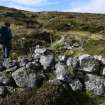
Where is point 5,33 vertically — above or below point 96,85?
above

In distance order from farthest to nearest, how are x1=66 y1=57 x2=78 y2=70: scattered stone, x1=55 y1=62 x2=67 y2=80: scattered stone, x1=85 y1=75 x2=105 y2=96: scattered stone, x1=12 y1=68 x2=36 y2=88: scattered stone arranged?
x1=66 y1=57 x2=78 y2=70: scattered stone < x1=55 y1=62 x2=67 y2=80: scattered stone < x1=12 y1=68 x2=36 y2=88: scattered stone < x1=85 y1=75 x2=105 y2=96: scattered stone

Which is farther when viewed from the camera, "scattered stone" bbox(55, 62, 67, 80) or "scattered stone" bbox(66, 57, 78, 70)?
"scattered stone" bbox(66, 57, 78, 70)

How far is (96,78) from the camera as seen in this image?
18.8 m

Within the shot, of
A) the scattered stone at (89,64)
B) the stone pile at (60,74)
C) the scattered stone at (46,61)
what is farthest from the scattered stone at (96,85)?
the scattered stone at (46,61)

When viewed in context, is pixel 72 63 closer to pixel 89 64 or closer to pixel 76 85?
pixel 89 64

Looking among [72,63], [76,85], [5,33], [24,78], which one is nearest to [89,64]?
[72,63]

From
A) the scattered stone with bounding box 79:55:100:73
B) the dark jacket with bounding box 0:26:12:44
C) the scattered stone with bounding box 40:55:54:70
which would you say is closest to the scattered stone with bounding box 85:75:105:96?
the scattered stone with bounding box 79:55:100:73

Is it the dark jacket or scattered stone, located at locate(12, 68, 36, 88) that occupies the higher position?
the dark jacket

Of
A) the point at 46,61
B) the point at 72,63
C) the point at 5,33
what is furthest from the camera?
the point at 5,33

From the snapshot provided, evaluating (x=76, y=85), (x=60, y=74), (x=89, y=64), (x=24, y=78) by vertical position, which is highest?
(x=89, y=64)

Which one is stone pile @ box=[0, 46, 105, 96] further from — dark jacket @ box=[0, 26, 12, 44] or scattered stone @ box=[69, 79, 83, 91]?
dark jacket @ box=[0, 26, 12, 44]

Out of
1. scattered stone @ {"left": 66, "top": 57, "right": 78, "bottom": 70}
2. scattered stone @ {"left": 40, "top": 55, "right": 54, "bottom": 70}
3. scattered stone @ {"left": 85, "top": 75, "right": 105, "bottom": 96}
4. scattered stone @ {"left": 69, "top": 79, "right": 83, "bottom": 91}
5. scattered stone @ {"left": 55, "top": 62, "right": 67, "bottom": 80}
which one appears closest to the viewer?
scattered stone @ {"left": 85, "top": 75, "right": 105, "bottom": 96}

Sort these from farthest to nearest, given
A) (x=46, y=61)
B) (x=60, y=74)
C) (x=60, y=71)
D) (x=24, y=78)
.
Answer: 1. (x=46, y=61)
2. (x=60, y=71)
3. (x=60, y=74)
4. (x=24, y=78)

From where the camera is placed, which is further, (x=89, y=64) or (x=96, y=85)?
(x=89, y=64)
